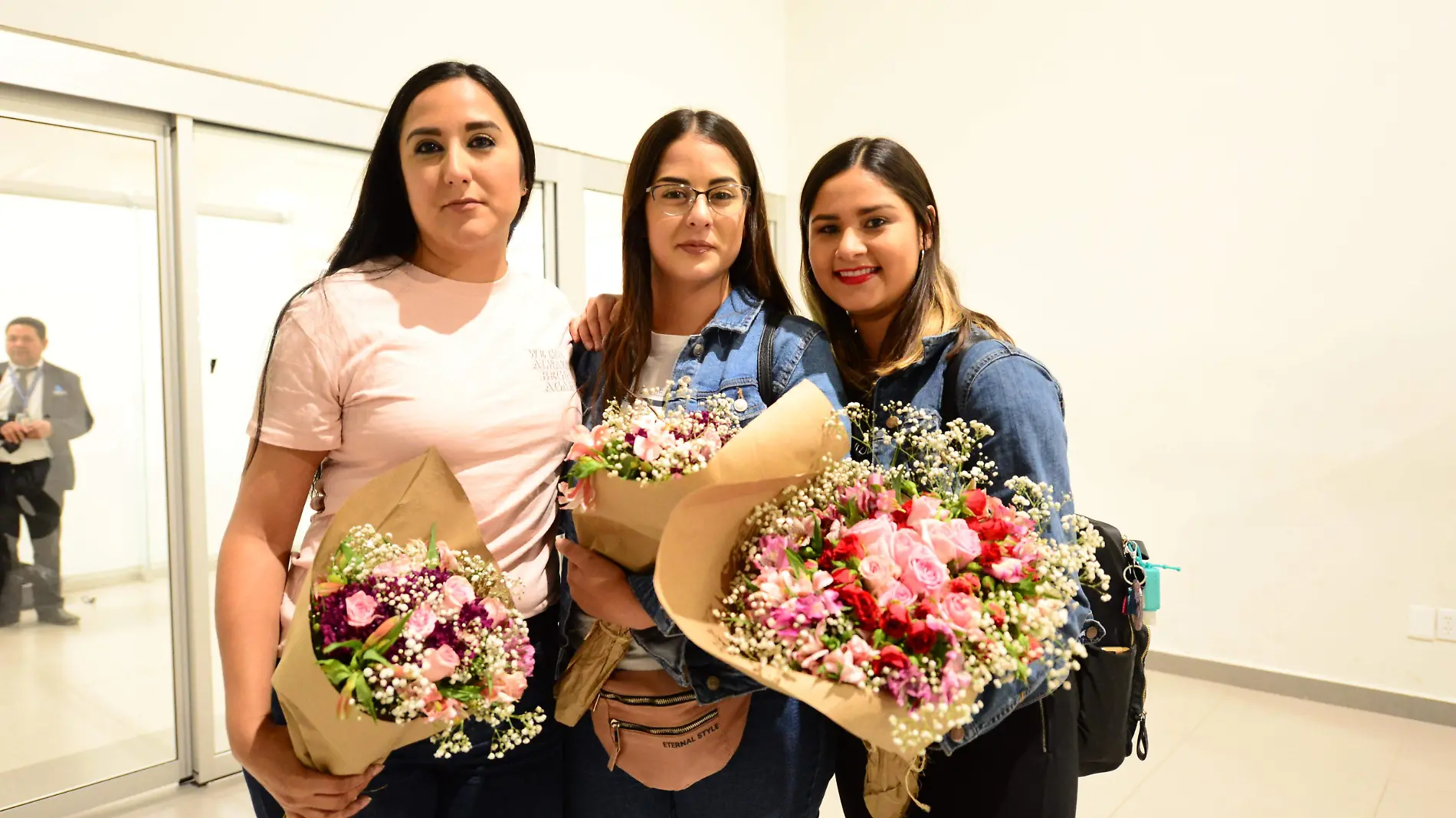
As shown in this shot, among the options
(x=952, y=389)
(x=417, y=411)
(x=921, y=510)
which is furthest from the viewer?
(x=952, y=389)

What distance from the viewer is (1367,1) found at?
3.68 metres

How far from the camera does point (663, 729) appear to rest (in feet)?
4.48

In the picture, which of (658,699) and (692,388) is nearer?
(658,699)

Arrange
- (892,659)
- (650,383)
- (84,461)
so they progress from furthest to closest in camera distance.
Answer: (84,461), (650,383), (892,659)

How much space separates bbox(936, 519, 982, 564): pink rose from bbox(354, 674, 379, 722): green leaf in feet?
2.28

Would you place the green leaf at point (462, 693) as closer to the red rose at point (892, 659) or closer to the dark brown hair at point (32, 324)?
the red rose at point (892, 659)

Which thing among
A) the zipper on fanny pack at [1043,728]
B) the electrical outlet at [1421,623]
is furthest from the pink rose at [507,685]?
the electrical outlet at [1421,623]

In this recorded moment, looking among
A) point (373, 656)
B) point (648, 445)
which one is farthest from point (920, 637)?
point (373, 656)

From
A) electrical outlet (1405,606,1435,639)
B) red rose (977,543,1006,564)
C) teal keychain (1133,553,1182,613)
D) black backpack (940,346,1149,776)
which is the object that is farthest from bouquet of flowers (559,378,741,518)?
electrical outlet (1405,606,1435,639)

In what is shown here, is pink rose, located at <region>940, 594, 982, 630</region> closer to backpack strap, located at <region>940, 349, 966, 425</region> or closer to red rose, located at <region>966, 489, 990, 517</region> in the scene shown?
red rose, located at <region>966, 489, 990, 517</region>

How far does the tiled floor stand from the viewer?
3.00m

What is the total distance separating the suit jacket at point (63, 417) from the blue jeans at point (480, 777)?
2.19 m

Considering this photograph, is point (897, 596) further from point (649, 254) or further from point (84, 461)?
point (84, 461)

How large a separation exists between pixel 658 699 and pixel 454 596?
438 millimetres
